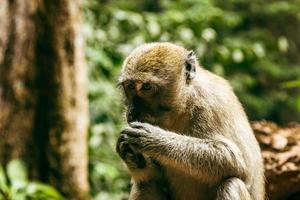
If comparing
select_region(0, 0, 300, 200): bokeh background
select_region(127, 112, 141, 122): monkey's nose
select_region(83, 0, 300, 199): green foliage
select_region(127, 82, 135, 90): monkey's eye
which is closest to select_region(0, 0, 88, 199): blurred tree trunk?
select_region(0, 0, 300, 200): bokeh background

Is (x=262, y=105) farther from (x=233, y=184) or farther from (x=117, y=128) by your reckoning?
(x=233, y=184)

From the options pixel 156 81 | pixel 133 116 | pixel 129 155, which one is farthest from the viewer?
pixel 129 155

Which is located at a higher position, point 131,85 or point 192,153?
point 131,85

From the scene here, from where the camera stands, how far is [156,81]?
16.5 ft

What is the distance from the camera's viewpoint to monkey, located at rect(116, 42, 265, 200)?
4.99 metres

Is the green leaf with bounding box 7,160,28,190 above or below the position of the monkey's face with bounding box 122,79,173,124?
below

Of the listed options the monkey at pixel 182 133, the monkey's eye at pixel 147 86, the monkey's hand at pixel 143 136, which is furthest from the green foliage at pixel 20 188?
the monkey's eye at pixel 147 86

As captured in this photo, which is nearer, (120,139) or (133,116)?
(133,116)

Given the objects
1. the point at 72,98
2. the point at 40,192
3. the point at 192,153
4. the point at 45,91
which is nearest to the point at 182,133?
the point at 192,153

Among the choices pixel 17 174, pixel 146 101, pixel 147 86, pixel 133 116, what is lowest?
pixel 17 174

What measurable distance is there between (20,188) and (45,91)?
1.21 m

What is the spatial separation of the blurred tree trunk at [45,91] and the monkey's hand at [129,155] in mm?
2346

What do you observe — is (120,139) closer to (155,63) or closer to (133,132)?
(133,132)

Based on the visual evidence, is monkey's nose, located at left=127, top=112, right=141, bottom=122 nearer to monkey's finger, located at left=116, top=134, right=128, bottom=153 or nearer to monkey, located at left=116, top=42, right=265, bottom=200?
monkey, located at left=116, top=42, right=265, bottom=200
